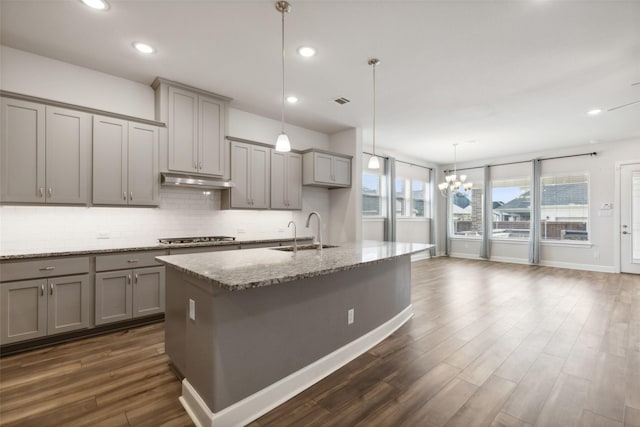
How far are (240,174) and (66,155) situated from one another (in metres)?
1.98

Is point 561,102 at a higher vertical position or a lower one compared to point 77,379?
higher

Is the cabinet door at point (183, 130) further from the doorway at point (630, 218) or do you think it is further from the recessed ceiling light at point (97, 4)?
the doorway at point (630, 218)

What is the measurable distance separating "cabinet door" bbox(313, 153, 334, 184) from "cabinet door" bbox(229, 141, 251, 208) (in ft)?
3.78

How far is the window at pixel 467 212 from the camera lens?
869cm

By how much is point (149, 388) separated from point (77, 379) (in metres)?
0.64

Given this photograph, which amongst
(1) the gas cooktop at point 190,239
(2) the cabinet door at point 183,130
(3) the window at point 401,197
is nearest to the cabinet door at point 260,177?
(1) the gas cooktop at point 190,239

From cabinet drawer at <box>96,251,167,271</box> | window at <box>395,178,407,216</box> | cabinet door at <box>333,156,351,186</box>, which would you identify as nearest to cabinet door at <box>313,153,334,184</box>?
cabinet door at <box>333,156,351,186</box>

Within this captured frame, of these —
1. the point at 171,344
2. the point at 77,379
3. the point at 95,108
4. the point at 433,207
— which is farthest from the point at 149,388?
the point at 433,207

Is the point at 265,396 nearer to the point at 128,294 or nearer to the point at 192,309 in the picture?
the point at 192,309

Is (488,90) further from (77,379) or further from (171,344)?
(77,379)

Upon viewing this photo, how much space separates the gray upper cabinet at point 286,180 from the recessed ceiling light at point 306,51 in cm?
193

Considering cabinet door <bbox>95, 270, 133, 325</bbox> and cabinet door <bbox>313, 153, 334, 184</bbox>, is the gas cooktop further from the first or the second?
cabinet door <bbox>313, 153, 334, 184</bbox>

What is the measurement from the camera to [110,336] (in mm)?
3098

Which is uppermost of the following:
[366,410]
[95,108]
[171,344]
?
[95,108]
